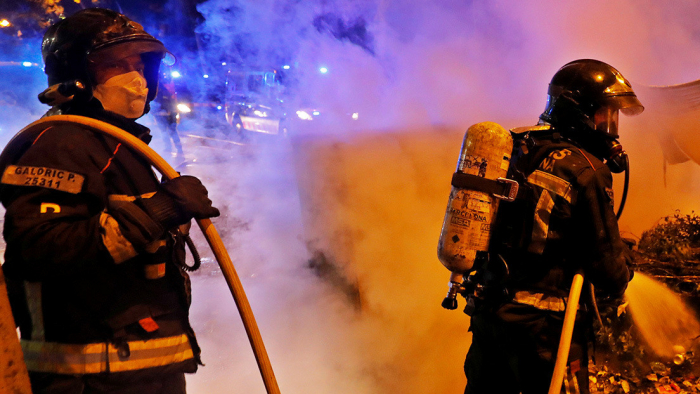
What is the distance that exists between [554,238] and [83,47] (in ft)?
7.18

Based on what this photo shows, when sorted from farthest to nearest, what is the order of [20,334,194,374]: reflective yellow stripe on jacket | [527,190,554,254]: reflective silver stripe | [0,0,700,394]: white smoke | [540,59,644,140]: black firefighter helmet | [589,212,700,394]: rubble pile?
[0,0,700,394]: white smoke < [589,212,700,394]: rubble pile < [540,59,644,140]: black firefighter helmet < [527,190,554,254]: reflective silver stripe < [20,334,194,374]: reflective yellow stripe on jacket

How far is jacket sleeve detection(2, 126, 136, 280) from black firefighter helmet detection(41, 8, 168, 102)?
14.2 inches

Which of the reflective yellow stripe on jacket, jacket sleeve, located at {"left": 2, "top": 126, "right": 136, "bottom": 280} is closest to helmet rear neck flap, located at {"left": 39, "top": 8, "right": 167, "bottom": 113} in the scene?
jacket sleeve, located at {"left": 2, "top": 126, "right": 136, "bottom": 280}

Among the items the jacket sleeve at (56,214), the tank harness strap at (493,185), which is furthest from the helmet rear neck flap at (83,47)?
the tank harness strap at (493,185)

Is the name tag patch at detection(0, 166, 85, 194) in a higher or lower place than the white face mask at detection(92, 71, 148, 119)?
lower

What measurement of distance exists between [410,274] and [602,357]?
181cm

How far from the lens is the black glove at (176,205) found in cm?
126

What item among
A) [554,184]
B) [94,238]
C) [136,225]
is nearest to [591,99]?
[554,184]

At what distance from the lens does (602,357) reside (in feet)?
10.1

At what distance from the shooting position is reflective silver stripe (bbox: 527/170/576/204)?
1.77 m

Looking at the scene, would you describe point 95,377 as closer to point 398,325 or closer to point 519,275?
point 519,275

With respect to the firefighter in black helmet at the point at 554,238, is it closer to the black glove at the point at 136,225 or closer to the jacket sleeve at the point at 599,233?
the jacket sleeve at the point at 599,233

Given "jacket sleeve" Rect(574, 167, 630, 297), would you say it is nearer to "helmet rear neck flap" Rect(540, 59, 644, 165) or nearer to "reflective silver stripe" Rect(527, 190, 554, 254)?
"reflective silver stripe" Rect(527, 190, 554, 254)

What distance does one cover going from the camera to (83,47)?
146 centimetres
